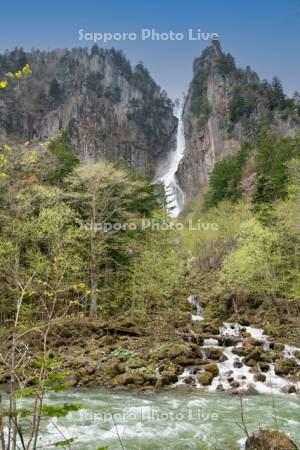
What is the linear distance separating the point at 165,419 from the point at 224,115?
92.7 m

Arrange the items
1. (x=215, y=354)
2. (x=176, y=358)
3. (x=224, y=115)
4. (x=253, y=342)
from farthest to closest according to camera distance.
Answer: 1. (x=224, y=115)
2. (x=253, y=342)
3. (x=215, y=354)
4. (x=176, y=358)

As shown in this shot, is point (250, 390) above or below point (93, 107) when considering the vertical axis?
below

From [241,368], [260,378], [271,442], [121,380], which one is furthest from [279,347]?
[271,442]

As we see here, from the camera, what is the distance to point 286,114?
77.8 metres

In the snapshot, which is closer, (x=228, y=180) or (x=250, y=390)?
(x=250, y=390)

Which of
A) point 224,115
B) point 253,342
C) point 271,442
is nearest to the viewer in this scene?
point 271,442

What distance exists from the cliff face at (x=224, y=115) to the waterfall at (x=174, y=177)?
232cm

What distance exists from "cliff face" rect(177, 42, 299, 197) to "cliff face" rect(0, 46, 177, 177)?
15.4m

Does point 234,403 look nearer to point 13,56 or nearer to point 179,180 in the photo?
point 179,180

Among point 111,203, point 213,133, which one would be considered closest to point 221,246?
point 111,203

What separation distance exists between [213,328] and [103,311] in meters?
7.27

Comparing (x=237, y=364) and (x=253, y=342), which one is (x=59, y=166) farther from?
A: (x=237, y=364)

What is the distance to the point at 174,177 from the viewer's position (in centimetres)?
10400

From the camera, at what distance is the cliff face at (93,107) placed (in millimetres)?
107375
